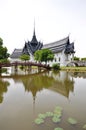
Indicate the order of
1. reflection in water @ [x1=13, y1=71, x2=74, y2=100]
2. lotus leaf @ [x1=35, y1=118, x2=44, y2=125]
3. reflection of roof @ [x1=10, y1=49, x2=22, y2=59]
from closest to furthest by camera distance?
lotus leaf @ [x1=35, y1=118, x2=44, y2=125] → reflection in water @ [x1=13, y1=71, x2=74, y2=100] → reflection of roof @ [x1=10, y1=49, x2=22, y2=59]

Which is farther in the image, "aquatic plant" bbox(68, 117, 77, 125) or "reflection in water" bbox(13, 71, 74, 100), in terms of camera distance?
"reflection in water" bbox(13, 71, 74, 100)

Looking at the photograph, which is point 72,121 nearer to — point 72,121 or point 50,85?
point 72,121

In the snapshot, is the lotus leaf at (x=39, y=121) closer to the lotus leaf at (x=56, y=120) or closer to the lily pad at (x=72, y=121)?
the lotus leaf at (x=56, y=120)

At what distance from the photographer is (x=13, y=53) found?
74.2 m

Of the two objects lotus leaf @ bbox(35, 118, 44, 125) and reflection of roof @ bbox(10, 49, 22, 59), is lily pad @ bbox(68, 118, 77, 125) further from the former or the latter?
reflection of roof @ bbox(10, 49, 22, 59)

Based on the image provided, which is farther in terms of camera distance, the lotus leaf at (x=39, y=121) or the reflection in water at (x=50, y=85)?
the reflection in water at (x=50, y=85)

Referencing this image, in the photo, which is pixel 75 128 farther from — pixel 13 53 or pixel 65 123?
pixel 13 53

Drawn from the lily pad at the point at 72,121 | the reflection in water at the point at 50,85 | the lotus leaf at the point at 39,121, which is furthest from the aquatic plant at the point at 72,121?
the reflection in water at the point at 50,85

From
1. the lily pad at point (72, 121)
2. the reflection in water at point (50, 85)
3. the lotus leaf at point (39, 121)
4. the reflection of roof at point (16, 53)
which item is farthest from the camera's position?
the reflection of roof at point (16, 53)

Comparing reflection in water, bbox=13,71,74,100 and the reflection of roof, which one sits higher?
the reflection of roof

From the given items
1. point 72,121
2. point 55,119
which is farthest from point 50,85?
point 72,121

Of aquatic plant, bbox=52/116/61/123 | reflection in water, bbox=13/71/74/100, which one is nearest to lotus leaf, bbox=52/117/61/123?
aquatic plant, bbox=52/116/61/123

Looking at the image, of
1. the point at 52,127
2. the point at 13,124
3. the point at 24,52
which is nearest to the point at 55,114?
the point at 52,127

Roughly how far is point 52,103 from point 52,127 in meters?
3.49
